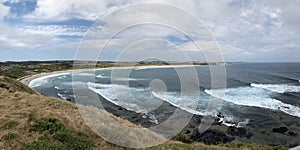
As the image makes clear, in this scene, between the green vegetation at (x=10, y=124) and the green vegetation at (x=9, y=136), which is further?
the green vegetation at (x=10, y=124)

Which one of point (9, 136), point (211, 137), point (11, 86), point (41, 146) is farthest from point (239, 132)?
point (11, 86)

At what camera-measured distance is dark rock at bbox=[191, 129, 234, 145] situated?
72.8ft

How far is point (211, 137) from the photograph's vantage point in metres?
23.1

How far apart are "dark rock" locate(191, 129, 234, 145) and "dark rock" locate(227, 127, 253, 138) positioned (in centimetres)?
105

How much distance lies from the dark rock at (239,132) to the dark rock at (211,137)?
105cm

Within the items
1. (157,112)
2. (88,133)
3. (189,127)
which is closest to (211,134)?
(189,127)

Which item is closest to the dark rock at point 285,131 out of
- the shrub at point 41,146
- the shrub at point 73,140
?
the shrub at point 73,140

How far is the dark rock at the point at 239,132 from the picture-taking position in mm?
23717

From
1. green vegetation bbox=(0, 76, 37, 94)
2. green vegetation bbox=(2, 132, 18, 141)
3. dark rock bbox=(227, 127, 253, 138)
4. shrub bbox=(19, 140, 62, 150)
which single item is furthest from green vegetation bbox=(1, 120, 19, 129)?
dark rock bbox=(227, 127, 253, 138)

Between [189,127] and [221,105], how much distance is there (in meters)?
12.1

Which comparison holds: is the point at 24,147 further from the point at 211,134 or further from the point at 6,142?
the point at 211,134

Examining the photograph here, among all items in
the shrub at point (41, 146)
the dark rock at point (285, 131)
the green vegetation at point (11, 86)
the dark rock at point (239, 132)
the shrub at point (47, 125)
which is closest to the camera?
the shrub at point (41, 146)

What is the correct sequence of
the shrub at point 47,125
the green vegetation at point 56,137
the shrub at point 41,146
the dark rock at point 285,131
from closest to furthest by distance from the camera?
the shrub at point 41,146
the green vegetation at point 56,137
the shrub at point 47,125
the dark rock at point 285,131

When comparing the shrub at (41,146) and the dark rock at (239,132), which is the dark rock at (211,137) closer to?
the dark rock at (239,132)
